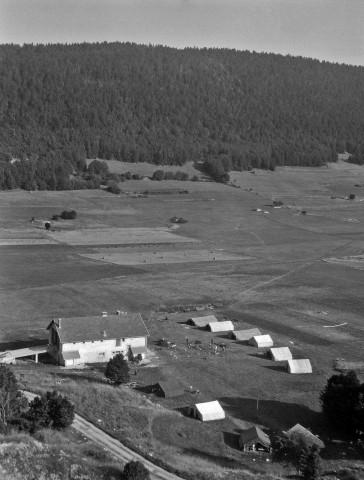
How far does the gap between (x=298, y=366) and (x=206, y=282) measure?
30398 mm

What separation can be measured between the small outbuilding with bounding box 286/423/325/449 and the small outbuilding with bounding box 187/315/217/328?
22.7 meters

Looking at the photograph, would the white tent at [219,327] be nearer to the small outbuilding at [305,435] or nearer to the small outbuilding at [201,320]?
the small outbuilding at [201,320]

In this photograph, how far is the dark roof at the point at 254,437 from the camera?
42156mm

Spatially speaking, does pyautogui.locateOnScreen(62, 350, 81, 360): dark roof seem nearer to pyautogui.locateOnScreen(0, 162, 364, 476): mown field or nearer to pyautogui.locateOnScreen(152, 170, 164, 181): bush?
pyautogui.locateOnScreen(0, 162, 364, 476): mown field

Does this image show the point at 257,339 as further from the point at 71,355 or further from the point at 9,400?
the point at 9,400

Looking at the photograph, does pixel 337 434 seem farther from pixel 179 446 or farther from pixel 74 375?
pixel 74 375

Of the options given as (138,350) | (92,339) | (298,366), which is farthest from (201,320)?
(92,339)

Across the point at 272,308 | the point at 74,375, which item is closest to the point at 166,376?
the point at 74,375

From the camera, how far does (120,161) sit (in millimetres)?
198750

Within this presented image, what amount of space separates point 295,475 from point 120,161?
164 metres

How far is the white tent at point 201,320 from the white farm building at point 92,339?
9.22m

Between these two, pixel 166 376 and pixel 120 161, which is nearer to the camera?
pixel 166 376

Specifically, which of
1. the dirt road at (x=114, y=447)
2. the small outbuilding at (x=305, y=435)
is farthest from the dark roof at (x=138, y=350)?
the small outbuilding at (x=305, y=435)

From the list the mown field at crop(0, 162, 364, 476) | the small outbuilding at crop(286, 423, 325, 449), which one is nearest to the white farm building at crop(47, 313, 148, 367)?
the mown field at crop(0, 162, 364, 476)
